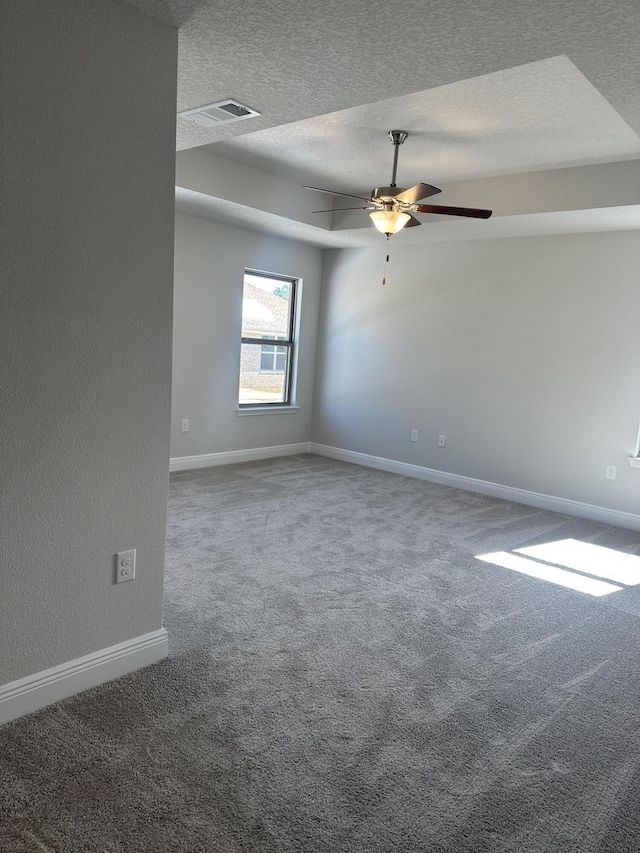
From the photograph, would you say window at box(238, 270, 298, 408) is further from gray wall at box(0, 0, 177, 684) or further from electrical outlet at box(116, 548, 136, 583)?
electrical outlet at box(116, 548, 136, 583)

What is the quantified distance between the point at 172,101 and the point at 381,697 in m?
2.35

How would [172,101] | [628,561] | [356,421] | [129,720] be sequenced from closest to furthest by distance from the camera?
[129,720] → [172,101] → [628,561] → [356,421]

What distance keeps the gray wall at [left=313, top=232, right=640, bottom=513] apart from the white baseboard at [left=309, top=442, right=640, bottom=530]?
72 millimetres

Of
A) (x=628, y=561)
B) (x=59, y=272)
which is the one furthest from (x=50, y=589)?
(x=628, y=561)

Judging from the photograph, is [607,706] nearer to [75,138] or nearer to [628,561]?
[628,561]

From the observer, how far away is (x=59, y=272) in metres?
2.02

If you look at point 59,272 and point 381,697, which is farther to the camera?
point 381,697

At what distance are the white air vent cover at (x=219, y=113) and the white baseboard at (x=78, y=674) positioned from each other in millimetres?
2372

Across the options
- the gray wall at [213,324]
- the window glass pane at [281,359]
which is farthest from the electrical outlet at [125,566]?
the window glass pane at [281,359]

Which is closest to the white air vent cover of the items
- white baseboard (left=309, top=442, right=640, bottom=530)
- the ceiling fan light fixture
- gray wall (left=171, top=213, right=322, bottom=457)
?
the ceiling fan light fixture

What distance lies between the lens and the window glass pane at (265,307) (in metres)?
6.27

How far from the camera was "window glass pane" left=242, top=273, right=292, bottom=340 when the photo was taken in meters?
6.27

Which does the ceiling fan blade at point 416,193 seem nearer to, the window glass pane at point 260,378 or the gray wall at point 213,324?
the gray wall at point 213,324

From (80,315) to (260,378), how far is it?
4.52 m
